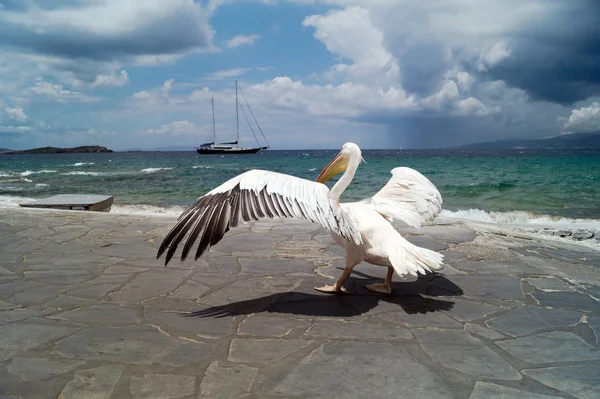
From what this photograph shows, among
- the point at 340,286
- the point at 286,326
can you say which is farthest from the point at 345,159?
the point at 286,326

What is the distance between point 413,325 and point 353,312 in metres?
0.48

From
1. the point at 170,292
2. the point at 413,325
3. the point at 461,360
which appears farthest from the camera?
A: the point at 170,292

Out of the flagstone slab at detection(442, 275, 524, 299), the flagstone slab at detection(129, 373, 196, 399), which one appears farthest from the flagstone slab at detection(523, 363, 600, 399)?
the flagstone slab at detection(129, 373, 196, 399)

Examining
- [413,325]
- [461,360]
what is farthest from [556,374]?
[413,325]

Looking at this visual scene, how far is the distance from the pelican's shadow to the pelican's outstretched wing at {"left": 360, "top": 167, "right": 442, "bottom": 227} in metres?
0.64

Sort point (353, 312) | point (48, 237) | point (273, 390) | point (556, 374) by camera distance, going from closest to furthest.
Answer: point (273, 390), point (556, 374), point (353, 312), point (48, 237)

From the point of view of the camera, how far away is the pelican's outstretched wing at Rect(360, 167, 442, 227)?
399 centimetres

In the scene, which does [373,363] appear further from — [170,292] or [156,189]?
[156,189]

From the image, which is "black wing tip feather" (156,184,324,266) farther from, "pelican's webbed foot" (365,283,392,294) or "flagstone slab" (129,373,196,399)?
"pelican's webbed foot" (365,283,392,294)

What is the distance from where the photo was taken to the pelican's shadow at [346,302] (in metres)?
3.35

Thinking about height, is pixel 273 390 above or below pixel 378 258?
below

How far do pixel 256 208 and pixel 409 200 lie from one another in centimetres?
175

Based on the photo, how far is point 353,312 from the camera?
335 cm

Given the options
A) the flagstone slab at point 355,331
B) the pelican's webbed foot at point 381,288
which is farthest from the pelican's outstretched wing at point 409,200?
the flagstone slab at point 355,331
